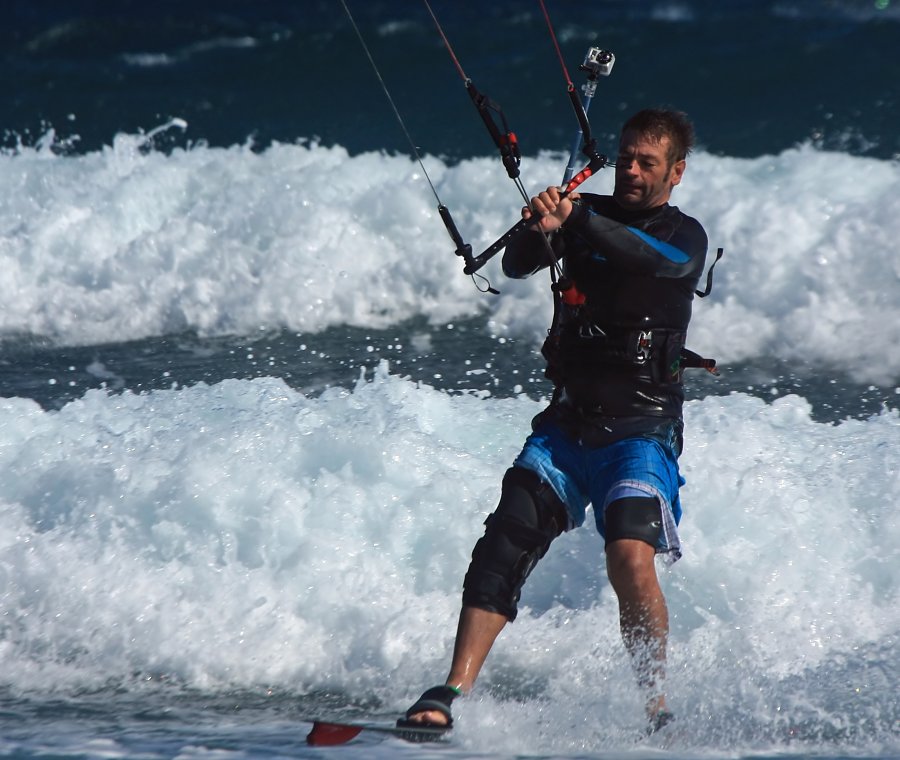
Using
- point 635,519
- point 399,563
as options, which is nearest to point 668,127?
point 635,519

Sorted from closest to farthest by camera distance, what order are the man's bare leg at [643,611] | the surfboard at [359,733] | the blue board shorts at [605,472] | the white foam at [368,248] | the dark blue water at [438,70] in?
1. the surfboard at [359,733]
2. the man's bare leg at [643,611]
3. the blue board shorts at [605,472]
4. the white foam at [368,248]
5. the dark blue water at [438,70]

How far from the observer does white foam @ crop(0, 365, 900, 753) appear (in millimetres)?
3861

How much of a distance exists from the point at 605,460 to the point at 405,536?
136cm

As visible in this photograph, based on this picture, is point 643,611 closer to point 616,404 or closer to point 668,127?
point 616,404

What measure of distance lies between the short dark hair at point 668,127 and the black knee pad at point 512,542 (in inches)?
36.7

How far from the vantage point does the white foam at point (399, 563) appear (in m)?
3.86

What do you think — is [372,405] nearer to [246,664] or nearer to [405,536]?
[405,536]

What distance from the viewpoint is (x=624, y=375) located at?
3461mm

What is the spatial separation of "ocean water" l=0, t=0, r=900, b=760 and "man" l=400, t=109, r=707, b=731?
0.29m

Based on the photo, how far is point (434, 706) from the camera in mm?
3176

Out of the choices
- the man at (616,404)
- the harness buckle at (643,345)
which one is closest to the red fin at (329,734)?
the man at (616,404)

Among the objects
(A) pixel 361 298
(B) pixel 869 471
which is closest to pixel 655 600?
(B) pixel 869 471

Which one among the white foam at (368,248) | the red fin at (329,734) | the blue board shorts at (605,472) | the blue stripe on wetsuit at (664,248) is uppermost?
the white foam at (368,248)

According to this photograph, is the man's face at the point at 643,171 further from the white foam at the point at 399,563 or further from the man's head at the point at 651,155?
the white foam at the point at 399,563
